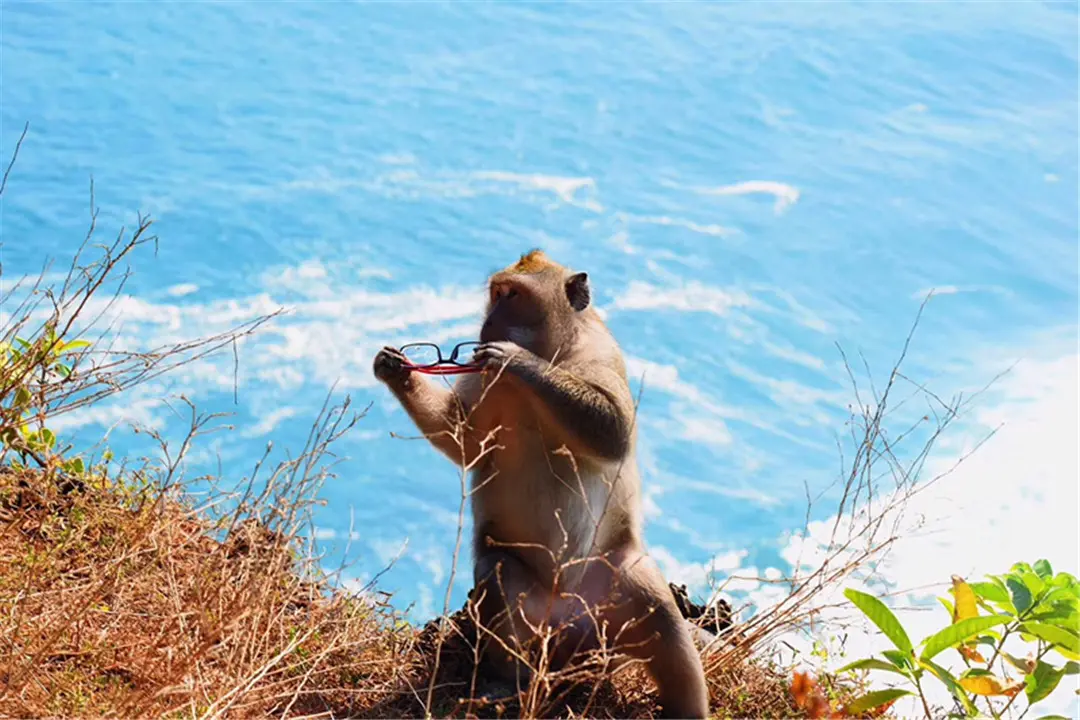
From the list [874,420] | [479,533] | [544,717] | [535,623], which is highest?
[874,420]

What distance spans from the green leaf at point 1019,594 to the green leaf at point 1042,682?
0.79 feet

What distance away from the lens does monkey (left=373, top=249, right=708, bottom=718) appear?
526 centimetres

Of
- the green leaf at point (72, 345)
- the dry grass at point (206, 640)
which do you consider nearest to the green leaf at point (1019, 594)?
the dry grass at point (206, 640)

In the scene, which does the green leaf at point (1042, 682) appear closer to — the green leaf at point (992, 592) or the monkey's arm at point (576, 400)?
the green leaf at point (992, 592)

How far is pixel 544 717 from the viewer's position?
546cm

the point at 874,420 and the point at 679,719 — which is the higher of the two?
the point at 874,420

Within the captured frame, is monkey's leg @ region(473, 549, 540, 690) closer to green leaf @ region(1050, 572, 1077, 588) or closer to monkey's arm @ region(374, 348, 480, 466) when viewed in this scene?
monkey's arm @ region(374, 348, 480, 466)

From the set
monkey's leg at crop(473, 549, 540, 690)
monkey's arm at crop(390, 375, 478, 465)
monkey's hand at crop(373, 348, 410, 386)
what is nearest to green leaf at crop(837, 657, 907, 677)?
monkey's leg at crop(473, 549, 540, 690)

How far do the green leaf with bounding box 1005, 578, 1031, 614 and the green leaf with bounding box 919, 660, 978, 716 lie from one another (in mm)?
369

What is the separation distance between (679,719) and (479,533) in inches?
48.3

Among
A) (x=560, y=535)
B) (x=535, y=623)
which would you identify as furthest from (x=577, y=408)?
(x=535, y=623)

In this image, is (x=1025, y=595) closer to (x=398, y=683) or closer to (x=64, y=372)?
(x=398, y=683)

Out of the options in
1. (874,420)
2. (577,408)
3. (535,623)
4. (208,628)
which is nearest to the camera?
(208,628)

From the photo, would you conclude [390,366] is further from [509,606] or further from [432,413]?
[509,606]
